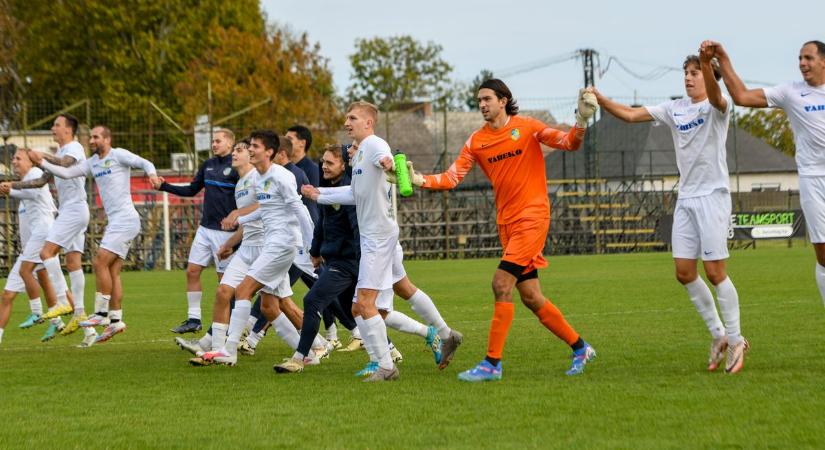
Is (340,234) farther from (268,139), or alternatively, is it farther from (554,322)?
(554,322)

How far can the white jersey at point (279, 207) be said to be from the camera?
435 inches

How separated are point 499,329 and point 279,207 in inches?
106

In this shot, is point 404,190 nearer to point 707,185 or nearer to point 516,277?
point 516,277

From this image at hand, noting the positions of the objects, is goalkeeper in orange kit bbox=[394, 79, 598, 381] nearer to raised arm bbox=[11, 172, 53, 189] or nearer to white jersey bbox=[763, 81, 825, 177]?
white jersey bbox=[763, 81, 825, 177]

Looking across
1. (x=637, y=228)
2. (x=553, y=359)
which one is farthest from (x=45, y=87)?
(x=553, y=359)

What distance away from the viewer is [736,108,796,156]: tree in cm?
Result: 7514

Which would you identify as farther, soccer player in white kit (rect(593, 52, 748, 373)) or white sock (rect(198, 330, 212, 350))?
white sock (rect(198, 330, 212, 350))

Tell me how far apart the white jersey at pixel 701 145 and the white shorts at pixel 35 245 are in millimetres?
8766

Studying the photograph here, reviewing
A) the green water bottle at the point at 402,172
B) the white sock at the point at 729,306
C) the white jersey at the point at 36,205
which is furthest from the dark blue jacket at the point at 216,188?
the white sock at the point at 729,306

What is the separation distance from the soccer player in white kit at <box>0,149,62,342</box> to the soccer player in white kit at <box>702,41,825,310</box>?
→ 8.89m

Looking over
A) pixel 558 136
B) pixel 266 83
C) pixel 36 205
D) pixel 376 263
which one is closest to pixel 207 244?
pixel 36 205

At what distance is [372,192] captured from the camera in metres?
9.66

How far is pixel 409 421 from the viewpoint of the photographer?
747 cm

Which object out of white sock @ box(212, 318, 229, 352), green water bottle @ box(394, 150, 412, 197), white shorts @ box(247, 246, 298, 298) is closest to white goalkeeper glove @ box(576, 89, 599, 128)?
green water bottle @ box(394, 150, 412, 197)
